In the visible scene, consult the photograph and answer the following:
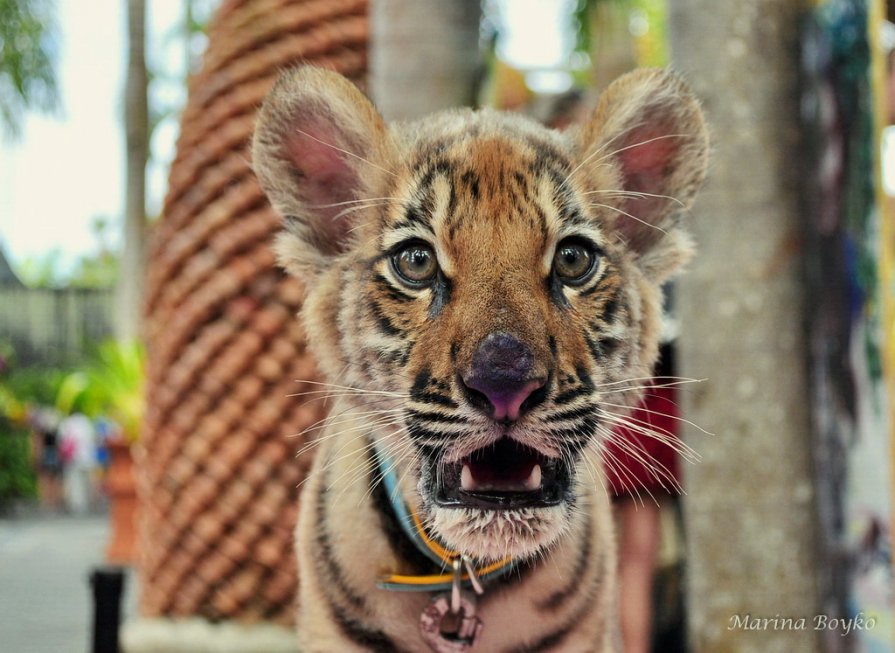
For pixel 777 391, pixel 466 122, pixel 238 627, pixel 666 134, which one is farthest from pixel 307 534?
pixel 777 391

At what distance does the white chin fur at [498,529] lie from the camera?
1.07 meters

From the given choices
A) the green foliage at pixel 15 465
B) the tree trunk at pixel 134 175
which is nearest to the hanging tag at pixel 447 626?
the tree trunk at pixel 134 175

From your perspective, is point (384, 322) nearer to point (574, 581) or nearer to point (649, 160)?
point (649, 160)

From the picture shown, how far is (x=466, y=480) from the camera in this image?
1091 millimetres

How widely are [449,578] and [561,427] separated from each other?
34 centimetres

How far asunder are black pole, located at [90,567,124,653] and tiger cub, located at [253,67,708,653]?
333 mm

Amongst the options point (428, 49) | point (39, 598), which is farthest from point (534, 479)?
point (39, 598)

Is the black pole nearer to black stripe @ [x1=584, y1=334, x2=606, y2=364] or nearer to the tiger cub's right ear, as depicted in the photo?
the tiger cub's right ear

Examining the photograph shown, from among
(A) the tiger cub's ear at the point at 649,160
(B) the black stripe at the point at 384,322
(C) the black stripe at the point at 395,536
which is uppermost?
(A) the tiger cub's ear at the point at 649,160

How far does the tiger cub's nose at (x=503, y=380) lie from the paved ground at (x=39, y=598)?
897mm

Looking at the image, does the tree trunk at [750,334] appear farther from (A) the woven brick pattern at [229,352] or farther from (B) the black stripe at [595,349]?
(A) the woven brick pattern at [229,352]

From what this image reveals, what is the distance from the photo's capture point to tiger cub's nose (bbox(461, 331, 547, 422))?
1.07 m

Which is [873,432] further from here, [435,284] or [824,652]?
[435,284]

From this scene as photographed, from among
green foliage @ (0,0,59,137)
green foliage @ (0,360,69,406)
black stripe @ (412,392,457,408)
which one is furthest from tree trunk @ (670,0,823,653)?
green foliage @ (0,0,59,137)
